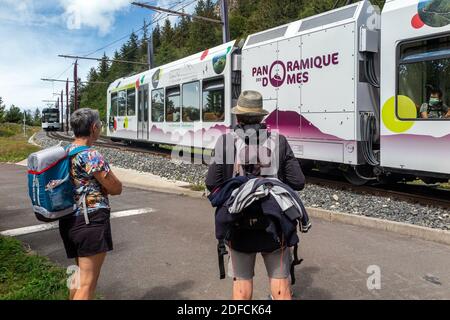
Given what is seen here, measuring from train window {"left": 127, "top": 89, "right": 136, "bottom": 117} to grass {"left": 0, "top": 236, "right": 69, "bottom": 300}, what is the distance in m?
16.1

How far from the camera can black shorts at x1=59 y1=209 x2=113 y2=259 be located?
3.14 metres

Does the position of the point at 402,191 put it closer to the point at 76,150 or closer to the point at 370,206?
the point at 370,206

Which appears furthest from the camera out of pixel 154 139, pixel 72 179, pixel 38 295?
pixel 154 139

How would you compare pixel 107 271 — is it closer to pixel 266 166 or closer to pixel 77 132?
pixel 77 132

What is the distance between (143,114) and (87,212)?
17273 millimetres

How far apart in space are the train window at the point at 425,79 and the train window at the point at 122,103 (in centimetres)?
1633

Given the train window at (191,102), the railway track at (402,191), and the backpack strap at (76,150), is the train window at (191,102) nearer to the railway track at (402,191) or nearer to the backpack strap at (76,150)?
the railway track at (402,191)

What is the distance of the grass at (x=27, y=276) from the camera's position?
4.00 metres

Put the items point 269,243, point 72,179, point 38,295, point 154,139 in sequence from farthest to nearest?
1. point 154,139
2. point 38,295
3. point 72,179
4. point 269,243

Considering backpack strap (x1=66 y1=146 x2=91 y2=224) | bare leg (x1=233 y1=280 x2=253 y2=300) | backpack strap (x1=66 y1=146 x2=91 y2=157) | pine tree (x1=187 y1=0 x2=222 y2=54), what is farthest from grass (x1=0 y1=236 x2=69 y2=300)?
pine tree (x1=187 y1=0 x2=222 y2=54)

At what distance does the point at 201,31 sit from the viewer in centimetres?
8244
